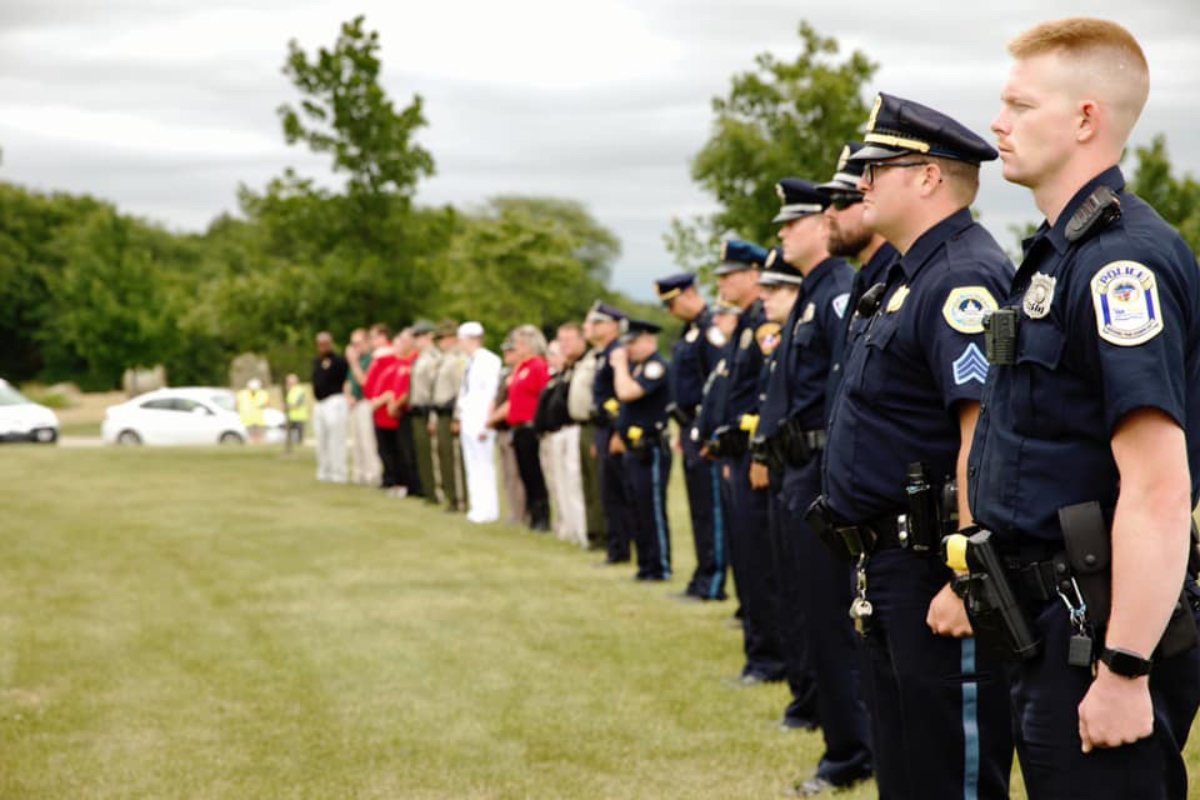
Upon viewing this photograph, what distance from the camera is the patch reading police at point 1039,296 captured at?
2895 mm

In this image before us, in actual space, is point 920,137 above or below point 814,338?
above

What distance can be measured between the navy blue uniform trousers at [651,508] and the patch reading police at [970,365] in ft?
28.7

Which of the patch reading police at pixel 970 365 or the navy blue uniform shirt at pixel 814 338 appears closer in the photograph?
the patch reading police at pixel 970 365

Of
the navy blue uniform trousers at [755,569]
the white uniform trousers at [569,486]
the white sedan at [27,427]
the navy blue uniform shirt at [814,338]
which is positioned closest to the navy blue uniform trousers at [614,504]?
the white uniform trousers at [569,486]

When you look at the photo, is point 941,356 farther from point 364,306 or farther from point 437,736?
point 364,306

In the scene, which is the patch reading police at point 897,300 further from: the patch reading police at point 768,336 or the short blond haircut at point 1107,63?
the patch reading police at point 768,336

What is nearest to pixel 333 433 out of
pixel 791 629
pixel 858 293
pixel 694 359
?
pixel 694 359

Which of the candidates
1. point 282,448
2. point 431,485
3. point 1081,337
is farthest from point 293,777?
point 282,448

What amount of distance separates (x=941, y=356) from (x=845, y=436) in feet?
1.37

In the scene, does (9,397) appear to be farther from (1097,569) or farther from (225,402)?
(1097,569)

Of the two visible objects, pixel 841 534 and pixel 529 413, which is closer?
pixel 841 534

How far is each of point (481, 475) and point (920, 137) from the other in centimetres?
1439

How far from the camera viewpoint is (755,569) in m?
8.06

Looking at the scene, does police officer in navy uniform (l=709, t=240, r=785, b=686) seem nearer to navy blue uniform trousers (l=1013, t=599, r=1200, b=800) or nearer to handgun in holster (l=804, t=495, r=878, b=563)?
handgun in holster (l=804, t=495, r=878, b=563)
